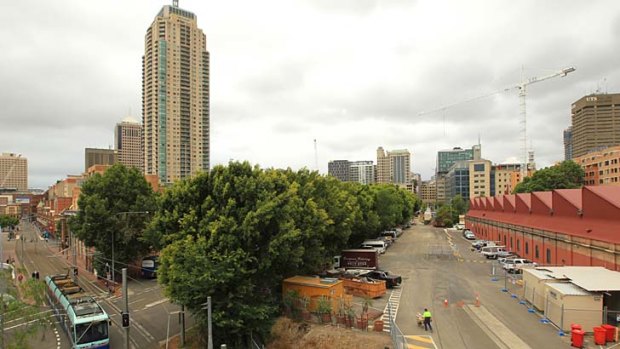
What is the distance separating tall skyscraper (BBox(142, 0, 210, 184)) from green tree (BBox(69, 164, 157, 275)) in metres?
122

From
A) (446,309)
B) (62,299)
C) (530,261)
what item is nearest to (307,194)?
(446,309)

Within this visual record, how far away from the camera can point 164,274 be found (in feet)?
81.1

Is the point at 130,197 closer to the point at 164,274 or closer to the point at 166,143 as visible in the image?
the point at 164,274

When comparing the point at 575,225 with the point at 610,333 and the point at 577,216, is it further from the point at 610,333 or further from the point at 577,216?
the point at 610,333

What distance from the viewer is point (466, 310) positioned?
29016 millimetres

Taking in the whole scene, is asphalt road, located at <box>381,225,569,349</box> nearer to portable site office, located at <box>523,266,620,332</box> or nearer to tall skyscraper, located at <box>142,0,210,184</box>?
portable site office, located at <box>523,266,620,332</box>

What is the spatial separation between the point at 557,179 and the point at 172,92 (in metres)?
142

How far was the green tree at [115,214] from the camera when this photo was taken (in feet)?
142

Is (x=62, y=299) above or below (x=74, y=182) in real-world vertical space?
below

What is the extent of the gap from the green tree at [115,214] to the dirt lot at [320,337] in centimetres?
2349

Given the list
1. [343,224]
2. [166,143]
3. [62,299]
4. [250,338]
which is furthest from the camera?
[166,143]

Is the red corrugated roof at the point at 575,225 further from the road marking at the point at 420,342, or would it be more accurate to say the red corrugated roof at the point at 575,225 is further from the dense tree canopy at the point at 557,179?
the dense tree canopy at the point at 557,179

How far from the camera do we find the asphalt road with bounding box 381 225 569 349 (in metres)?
22.9

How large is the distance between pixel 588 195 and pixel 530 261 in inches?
546
